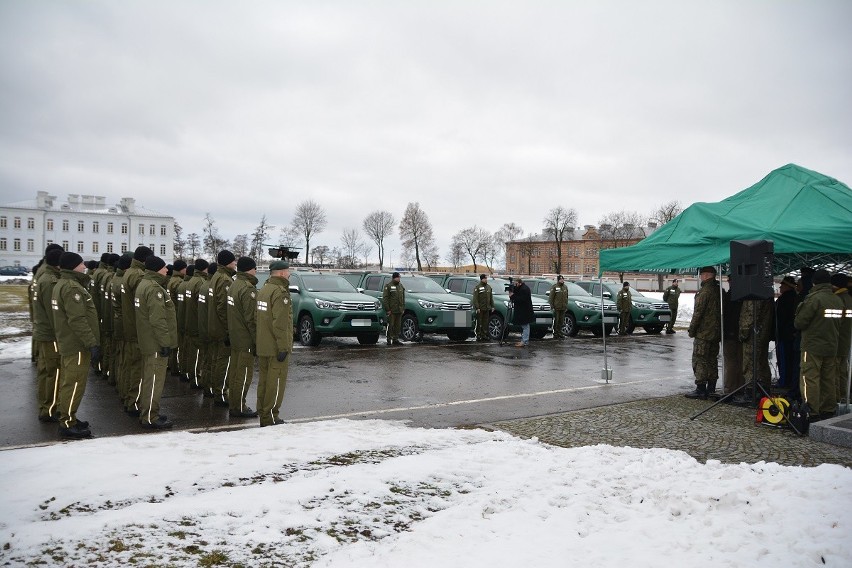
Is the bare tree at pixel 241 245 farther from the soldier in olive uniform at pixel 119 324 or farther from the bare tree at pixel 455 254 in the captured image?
the soldier in olive uniform at pixel 119 324

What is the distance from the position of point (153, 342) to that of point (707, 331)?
781cm

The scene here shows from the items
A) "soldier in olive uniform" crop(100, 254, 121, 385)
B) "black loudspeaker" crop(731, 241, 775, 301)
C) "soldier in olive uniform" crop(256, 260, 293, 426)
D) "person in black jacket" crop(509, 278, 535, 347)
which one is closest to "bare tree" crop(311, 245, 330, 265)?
"person in black jacket" crop(509, 278, 535, 347)

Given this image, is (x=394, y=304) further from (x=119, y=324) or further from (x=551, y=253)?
(x=551, y=253)

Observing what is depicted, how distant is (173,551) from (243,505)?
655 mm

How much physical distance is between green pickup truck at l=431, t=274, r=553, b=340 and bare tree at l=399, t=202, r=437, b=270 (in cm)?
7804

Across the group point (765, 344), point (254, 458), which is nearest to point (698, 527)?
point (254, 458)

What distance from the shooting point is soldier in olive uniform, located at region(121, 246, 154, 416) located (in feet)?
25.6

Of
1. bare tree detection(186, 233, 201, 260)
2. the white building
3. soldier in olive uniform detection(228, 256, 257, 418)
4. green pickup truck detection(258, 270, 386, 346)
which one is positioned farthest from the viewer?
the white building

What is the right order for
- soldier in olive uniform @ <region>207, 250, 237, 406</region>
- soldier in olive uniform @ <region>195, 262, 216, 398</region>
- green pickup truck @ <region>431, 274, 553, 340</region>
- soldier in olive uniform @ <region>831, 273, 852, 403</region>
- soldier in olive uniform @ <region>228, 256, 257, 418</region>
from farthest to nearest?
green pickup truck @ <region>431, 274, 553, 340</region> < soldier in olive uniform @ <region>195, 262, 216, 398</region> < soldier in olive uniform @ <region>207, 250, 237, 406</region> < soldier in olive uniform @ <region>831, 273, 852, 403</region> < soldier in olive uniform @ <region>228, 256, 257, 418</region>

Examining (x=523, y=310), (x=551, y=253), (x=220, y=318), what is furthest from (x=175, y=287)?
(x=551, y=253)

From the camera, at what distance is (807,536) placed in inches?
149

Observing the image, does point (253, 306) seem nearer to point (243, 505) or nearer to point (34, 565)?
point (243, 505)

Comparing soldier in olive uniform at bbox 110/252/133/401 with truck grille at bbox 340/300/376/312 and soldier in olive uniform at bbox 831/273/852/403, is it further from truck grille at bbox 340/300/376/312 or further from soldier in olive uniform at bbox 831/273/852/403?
soldier in olive uniform at bbox 831/273/852/403

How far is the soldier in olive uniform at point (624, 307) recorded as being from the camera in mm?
20328
